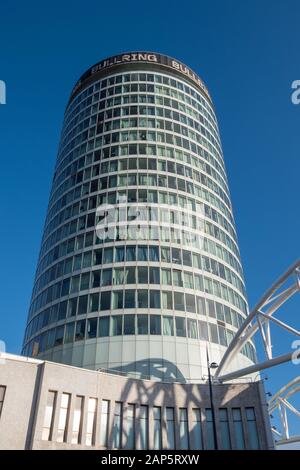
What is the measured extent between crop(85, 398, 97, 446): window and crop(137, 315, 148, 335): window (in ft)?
45.1

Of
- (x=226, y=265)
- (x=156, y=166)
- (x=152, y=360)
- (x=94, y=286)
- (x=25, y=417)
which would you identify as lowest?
(x=25, y=417)

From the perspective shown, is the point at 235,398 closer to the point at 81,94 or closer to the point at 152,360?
the point at 152,360

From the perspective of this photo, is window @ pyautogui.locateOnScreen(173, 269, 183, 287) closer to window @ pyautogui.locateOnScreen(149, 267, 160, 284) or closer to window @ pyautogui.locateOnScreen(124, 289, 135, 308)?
window @ pyautogui.locateOnScreen(149, 267, 160, 284)

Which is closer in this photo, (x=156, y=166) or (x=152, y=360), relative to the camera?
(x=152, y=360)

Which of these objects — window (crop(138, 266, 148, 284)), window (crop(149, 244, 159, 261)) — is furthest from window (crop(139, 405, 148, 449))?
window (crop(149, 244, 159, 261))

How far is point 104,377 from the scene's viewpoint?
4178 centimetres

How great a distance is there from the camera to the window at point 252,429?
41.1m

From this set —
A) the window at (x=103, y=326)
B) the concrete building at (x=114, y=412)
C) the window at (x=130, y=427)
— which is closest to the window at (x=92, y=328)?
the window at (x=103, y=326)

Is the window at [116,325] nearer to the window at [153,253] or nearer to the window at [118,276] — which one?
the window at [118,276]

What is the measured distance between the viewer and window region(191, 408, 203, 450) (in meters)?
41.4

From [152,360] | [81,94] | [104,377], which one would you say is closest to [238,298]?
[152,360]

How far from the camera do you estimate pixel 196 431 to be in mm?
42156

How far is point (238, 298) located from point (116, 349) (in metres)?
22.6

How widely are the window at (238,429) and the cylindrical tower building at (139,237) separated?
28.9ft
